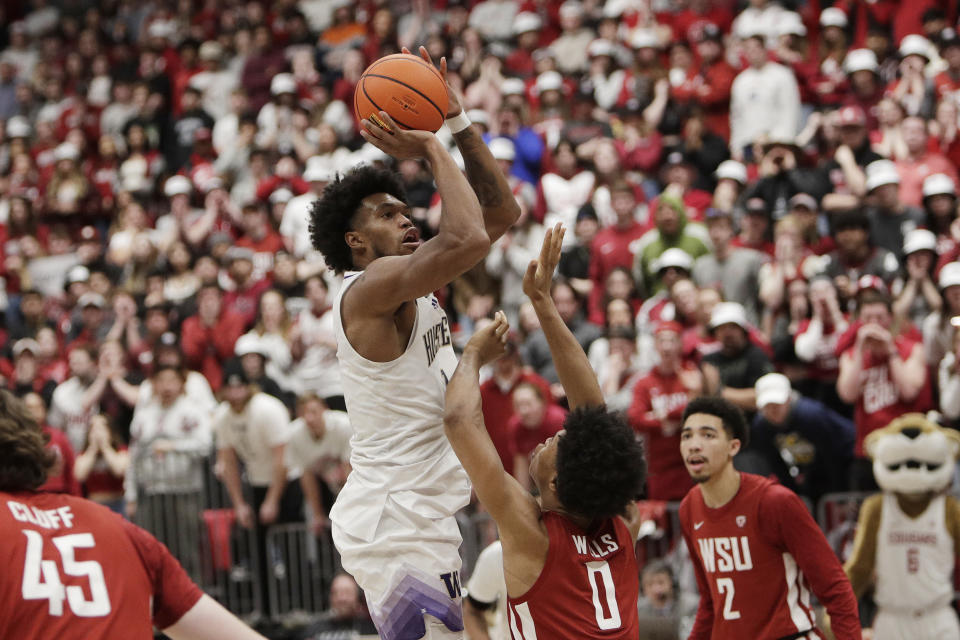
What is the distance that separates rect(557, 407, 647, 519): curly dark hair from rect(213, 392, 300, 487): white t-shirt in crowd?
6311 mm

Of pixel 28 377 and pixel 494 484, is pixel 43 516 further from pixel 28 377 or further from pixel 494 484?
pixel 28 377

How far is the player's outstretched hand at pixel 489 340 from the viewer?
471 centimetres

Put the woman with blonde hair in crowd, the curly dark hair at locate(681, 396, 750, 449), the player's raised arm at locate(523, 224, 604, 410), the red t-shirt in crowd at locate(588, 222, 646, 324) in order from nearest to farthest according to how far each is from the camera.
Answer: the player's raised arm at locate(523, 224, 604, 410)
the curly dark hair at locate(681, 396, 750, 449)
the red t-shirt in crowd at locate(588, 222, 646, 324)
the woman with blonde hair in crowd

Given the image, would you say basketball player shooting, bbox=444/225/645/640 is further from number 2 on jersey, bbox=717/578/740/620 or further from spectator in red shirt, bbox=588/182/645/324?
spectator in red shirt, bbox=588/182/645/324

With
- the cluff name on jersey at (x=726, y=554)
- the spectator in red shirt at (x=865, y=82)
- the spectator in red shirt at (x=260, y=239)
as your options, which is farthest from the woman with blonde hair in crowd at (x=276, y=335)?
the cluff name on jersey at (x=726, y=554)

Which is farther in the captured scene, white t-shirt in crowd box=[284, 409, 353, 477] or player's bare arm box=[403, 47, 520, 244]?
white t-shirt in crowd box=[284, 409, 353, 477]

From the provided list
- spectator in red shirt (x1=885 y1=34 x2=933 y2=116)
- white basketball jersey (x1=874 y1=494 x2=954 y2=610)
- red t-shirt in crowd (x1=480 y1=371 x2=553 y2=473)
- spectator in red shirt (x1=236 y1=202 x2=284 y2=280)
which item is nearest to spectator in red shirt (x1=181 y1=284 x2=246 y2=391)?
spectator in red shirt (x1=236 y1=202 x2=284 y2=280)

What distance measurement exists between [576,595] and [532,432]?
5030 millimetres

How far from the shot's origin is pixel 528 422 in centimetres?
959

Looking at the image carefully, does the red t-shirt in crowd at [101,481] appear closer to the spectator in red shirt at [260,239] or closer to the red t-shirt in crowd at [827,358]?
the spectator in red shirt at [260,239]

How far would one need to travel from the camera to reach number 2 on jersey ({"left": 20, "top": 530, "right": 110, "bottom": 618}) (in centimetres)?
372

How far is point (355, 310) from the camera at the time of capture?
4.77m

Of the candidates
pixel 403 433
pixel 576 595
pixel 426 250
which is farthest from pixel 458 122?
pixel 576 595

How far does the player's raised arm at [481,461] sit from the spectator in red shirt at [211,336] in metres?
8.28
